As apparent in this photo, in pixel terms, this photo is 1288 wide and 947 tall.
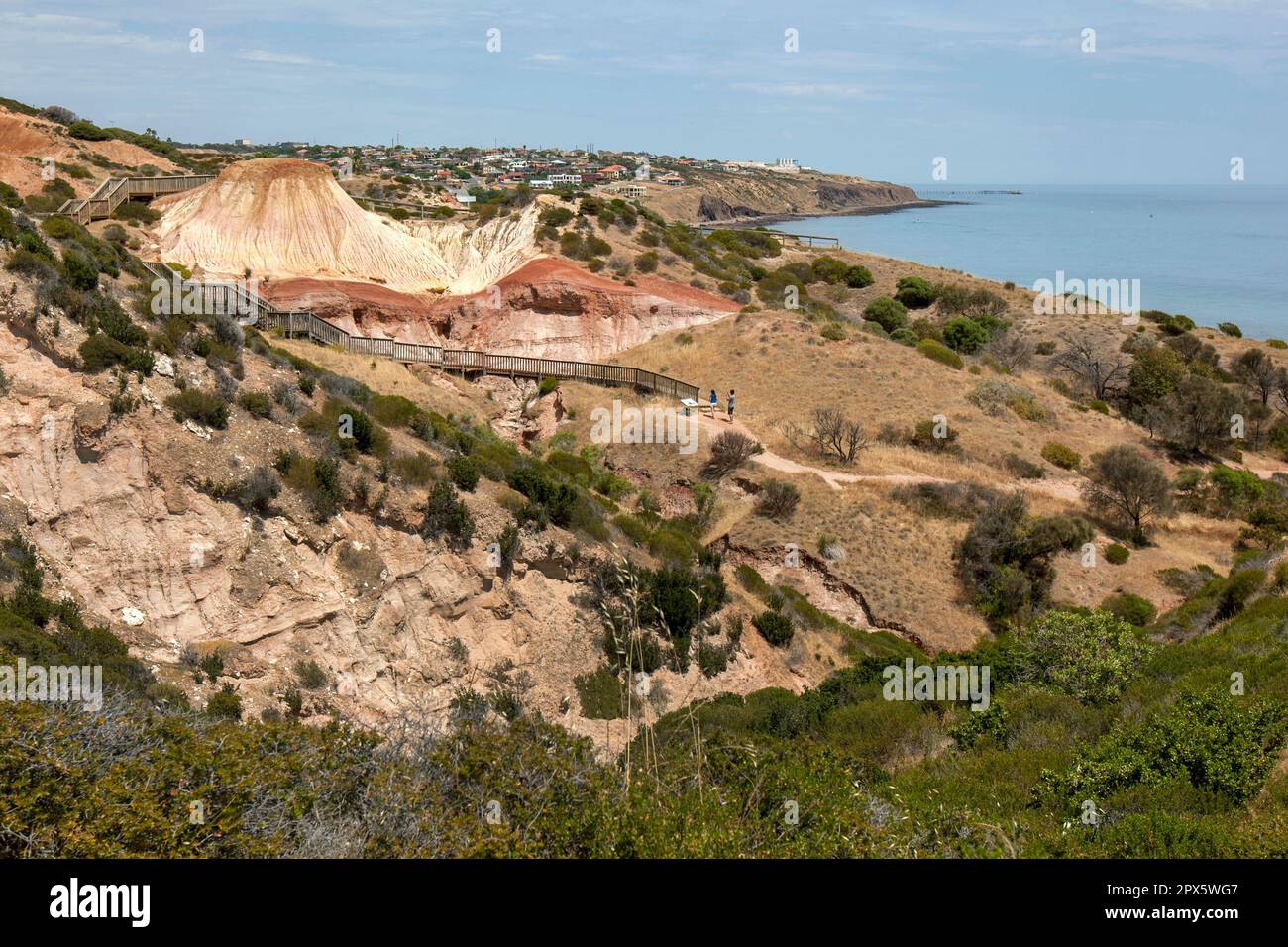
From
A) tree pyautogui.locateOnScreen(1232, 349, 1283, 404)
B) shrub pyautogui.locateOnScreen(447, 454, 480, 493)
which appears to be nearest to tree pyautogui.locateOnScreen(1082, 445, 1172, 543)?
tree pyautogui.locateOnScreen(1232, 349, 1283, 404)

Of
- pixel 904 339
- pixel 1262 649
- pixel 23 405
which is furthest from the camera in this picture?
pixel 904 339

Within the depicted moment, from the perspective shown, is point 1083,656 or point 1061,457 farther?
point 1061,457

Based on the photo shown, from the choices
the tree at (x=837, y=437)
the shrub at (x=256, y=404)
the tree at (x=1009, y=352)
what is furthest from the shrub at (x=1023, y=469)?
the shrub at (x=256, y=404)

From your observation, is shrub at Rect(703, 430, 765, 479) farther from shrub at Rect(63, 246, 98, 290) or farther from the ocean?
the ocean

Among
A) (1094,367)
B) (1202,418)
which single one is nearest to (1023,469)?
(1202,418)

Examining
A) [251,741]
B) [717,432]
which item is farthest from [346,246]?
[251,741]

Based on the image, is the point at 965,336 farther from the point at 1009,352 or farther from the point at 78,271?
the point at 78,271
